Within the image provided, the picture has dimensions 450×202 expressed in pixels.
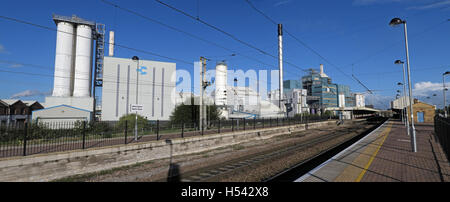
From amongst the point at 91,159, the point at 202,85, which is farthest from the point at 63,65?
the point at 91,159

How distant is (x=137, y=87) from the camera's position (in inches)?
1912

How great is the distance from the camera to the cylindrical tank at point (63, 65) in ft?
143

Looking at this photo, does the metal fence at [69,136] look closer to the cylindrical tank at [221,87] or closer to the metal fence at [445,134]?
the metal fence at [445,134]

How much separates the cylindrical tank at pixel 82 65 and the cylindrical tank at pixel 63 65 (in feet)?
3.80

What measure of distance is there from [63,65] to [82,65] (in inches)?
128

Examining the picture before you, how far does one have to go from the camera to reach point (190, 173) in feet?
32.5

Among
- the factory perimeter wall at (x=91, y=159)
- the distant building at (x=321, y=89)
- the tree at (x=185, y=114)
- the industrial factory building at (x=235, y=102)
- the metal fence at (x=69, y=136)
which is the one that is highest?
the distant building at (x=321, y=89)

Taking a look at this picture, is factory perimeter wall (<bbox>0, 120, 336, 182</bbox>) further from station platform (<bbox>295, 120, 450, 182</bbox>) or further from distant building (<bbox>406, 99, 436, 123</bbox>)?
distant building (<bbox>406, 99, 436, 123</bbox>)

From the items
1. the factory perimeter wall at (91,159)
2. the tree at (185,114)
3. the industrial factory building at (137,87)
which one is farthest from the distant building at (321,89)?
the factory perimeter wall at (91,159)

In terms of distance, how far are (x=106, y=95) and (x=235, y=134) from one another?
37.7 meters

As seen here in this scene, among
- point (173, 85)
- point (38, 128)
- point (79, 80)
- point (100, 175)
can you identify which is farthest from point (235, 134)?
point (79, 80)

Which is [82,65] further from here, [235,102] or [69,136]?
[235,102]

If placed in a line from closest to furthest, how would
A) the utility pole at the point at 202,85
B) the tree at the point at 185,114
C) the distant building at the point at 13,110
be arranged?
the utility pole at the point at 202,85, the tree at the point at 185,114, the distant building at the point at 13,110

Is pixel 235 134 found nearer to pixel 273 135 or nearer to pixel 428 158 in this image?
pixel 273 135
